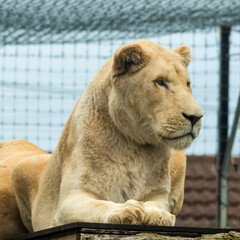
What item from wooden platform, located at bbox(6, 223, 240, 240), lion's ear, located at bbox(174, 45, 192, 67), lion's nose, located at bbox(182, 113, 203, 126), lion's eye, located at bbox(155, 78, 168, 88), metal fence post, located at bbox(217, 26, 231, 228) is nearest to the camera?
wooden platform, located at bbox(6, 223, 240, 240)

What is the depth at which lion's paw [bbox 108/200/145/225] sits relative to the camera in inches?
118

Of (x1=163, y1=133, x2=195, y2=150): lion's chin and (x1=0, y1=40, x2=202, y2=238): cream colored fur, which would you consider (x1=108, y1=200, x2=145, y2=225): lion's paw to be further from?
(x1=163, y1=133, x2=195, y2=150): lion's chin

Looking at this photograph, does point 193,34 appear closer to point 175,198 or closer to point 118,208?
point 175,198

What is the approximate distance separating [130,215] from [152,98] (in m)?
0.74

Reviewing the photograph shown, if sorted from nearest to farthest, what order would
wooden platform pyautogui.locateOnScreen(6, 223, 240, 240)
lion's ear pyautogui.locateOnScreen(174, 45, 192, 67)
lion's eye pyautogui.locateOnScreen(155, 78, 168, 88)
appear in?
wooden platform pyautogui.locateOnScreen(6, 223, 240, 240) < lion's eye pyautogui.locateOnScreen(155, 78, 168, 88) < lion's ear pyautogui.locateOnScreen(174, 45, 192, 67)

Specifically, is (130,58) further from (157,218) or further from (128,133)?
(157,218)

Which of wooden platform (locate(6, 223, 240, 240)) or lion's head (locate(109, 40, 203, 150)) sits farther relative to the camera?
lion's head (locate(109, 40, 203, 150))

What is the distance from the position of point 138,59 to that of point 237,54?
436 cm

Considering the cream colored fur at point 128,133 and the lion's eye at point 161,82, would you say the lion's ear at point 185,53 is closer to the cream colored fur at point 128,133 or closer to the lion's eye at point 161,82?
the cream colored fur at point 128,133

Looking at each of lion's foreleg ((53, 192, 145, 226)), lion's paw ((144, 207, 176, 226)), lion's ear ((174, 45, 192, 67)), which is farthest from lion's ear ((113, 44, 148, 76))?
lion's paw ((144, 207, 176, 226))

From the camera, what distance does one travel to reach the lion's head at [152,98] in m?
3.37

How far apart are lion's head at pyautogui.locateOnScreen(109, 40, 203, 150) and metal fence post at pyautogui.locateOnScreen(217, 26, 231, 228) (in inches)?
156

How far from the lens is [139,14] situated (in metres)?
8.13

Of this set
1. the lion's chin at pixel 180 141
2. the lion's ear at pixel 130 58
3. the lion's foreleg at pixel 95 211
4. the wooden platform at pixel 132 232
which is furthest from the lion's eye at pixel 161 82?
the wooden platform at pixel 132 232
